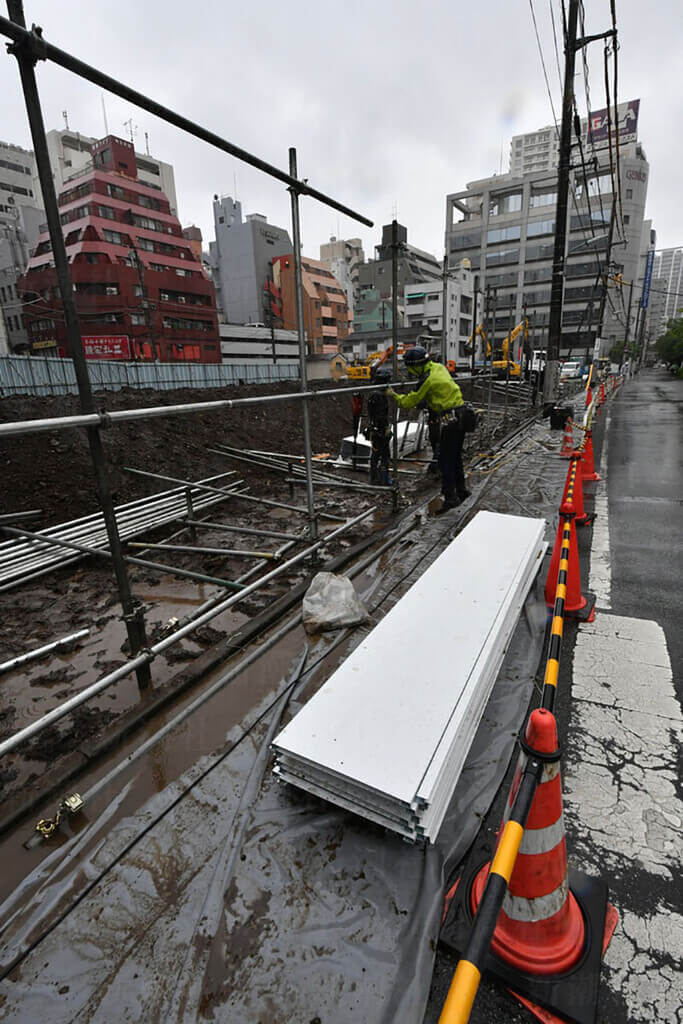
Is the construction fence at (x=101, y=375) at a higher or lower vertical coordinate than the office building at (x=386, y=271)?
lower

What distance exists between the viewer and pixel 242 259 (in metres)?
64.4

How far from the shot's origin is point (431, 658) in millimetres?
2664

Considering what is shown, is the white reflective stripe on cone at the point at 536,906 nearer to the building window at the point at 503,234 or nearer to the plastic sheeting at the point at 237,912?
the plastic sheeting at the point at 237,912

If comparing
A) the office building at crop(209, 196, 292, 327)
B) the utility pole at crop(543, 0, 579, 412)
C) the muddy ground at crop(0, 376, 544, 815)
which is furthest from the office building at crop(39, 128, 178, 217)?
the muddy ground at crop(0, 376, 544, 815)

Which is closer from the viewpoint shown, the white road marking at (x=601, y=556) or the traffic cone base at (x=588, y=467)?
the white road marking at (x=601, y=556)

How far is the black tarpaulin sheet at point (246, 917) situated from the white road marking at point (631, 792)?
1.43ft

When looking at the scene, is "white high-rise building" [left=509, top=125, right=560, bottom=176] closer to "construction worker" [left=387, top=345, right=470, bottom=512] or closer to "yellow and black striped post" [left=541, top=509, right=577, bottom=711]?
"construction worker" [left=387, top=345, right=470, bottom=512]

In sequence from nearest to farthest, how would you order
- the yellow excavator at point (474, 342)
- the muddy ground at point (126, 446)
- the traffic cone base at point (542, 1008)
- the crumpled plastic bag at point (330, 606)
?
the traffic cone base at point (542, 1008) → the crumpled plastic bag at point (330, 606) → the muddy ground at point (126, 446) → the yellow excavator at point (474, 342)

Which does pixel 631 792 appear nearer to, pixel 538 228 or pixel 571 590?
pixel 571 590

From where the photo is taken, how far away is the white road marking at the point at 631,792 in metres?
1.54

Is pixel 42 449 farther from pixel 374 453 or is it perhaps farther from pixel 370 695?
pixel 370 695

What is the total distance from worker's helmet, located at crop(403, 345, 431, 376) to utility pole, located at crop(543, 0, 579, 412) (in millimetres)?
7594

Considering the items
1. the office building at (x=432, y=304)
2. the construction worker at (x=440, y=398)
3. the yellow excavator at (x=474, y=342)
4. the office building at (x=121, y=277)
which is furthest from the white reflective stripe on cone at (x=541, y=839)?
the office building at (x=432, y=304)

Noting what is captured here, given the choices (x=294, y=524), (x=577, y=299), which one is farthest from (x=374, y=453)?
(x=577, y=299)
